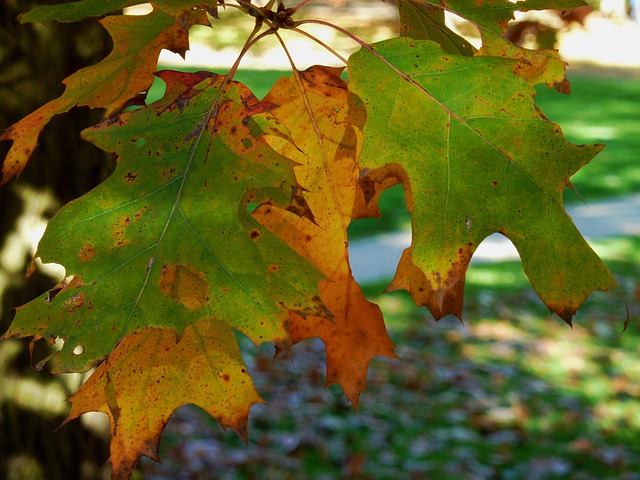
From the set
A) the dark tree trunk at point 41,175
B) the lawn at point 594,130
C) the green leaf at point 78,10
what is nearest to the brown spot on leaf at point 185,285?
the green leaf at point 78,10

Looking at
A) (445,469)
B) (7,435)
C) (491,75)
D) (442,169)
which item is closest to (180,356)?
(442,169)

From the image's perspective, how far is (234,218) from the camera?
1018 mm

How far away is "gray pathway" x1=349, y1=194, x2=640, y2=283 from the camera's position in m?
7.09

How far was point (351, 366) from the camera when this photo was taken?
1268 millimetres

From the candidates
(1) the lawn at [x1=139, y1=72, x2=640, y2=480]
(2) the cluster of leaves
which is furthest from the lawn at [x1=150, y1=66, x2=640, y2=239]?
(2) the cluster of leaves

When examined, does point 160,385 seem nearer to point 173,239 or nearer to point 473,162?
point 173,239

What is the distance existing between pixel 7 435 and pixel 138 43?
1220mm

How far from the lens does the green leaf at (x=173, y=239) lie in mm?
988

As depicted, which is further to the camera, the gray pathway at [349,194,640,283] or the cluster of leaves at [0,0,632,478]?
the gray pathway at [349,194,640,283]

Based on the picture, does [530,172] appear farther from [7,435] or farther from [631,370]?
[631,370]

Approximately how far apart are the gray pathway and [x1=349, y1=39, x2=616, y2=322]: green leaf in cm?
564

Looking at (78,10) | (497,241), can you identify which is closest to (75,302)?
(78,10)

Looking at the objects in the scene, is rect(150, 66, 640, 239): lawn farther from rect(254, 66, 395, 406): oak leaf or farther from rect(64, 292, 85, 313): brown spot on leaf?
rect(64, 292, 85, 313): brown spot on leaf

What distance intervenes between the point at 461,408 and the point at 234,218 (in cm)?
426
